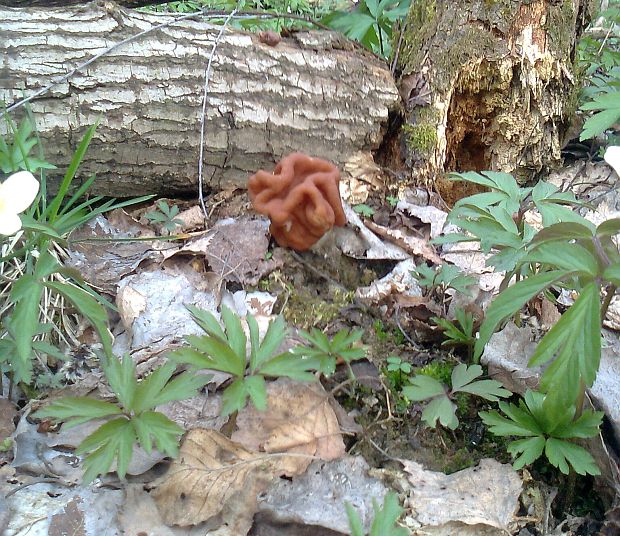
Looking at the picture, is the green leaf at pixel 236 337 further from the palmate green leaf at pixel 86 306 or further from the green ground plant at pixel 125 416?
the palmate green leaf at pixel 86 306

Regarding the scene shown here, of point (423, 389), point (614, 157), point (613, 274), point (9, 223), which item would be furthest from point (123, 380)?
point (614, 157)

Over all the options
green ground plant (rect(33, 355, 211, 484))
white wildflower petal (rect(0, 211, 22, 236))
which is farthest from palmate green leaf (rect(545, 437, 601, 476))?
white wildflower petal (rect(0, 211, 22, 236))

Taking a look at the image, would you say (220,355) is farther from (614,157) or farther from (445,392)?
(614,157)

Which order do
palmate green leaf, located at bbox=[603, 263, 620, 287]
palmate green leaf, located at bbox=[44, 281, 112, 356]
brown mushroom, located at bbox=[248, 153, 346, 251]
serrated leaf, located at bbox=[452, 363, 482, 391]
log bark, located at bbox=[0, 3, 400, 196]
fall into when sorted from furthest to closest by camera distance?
log bark, located at bbox=[0, 3, 400, 196] → brown mushroom, located at bbox=[248, 153, 346, 251] → serrated leaf, located at bbox=[452, 363, 482, 391] → palmate green leaf, located at bbox=[44, 281, 112, 356] → palmate green leaf, located at bbox=[603, 263, 620, 287]

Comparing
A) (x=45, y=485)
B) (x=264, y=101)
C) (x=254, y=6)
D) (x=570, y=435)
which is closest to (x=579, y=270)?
(x=570, y=435)

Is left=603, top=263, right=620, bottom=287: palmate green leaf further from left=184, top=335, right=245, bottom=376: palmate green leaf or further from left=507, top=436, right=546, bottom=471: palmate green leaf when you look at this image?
left=184, top=335, right=245, bottom=376: palmate green leaf

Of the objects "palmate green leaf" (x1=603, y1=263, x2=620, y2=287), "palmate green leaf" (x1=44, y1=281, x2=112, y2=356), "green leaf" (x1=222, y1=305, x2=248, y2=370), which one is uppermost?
"palmate green leaf" (x1=603, y1=263, x2=620, y2=287)
